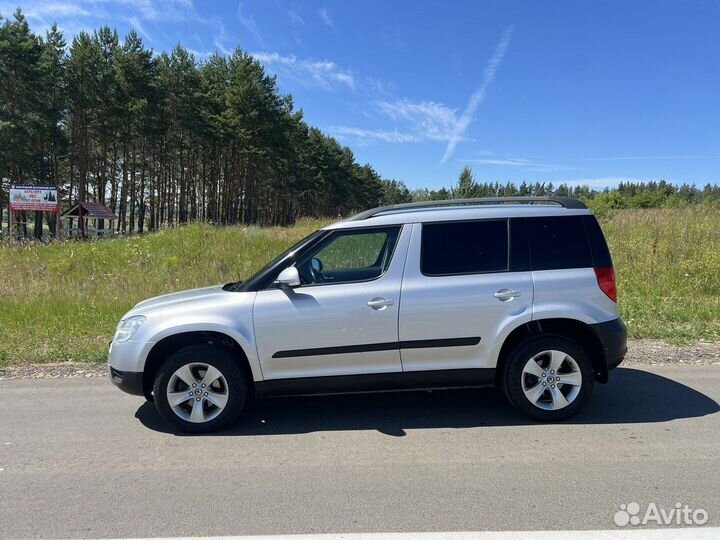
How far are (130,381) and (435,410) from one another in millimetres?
2789

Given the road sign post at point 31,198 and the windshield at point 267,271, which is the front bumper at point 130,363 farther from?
the road sign post at point 31,198

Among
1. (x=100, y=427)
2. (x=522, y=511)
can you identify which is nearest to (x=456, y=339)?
(x=522, y=511)

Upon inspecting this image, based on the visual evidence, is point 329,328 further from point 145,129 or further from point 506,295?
point 145,129

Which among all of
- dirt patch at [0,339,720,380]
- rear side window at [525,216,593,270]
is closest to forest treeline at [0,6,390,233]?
dirt patch at [0,339,720,380]

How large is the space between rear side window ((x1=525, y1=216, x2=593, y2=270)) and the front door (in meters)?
1.26

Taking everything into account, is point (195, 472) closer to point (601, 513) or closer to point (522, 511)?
point (522, 511)

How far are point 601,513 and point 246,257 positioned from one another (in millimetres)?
12323

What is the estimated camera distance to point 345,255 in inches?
217

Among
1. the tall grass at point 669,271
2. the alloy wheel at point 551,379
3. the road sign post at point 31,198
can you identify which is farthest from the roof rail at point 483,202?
the road sign post at point 31,198

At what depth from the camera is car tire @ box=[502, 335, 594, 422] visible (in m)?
4.15

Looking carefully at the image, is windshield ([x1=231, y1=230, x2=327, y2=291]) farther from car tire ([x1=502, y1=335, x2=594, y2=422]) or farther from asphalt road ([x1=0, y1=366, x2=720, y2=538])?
car tire ([x1=502, y1=335, x2=594, y2=422])

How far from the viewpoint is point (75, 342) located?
7.27m

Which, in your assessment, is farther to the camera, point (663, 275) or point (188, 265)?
point (188, 265)

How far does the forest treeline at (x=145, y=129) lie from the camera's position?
32719 mm
